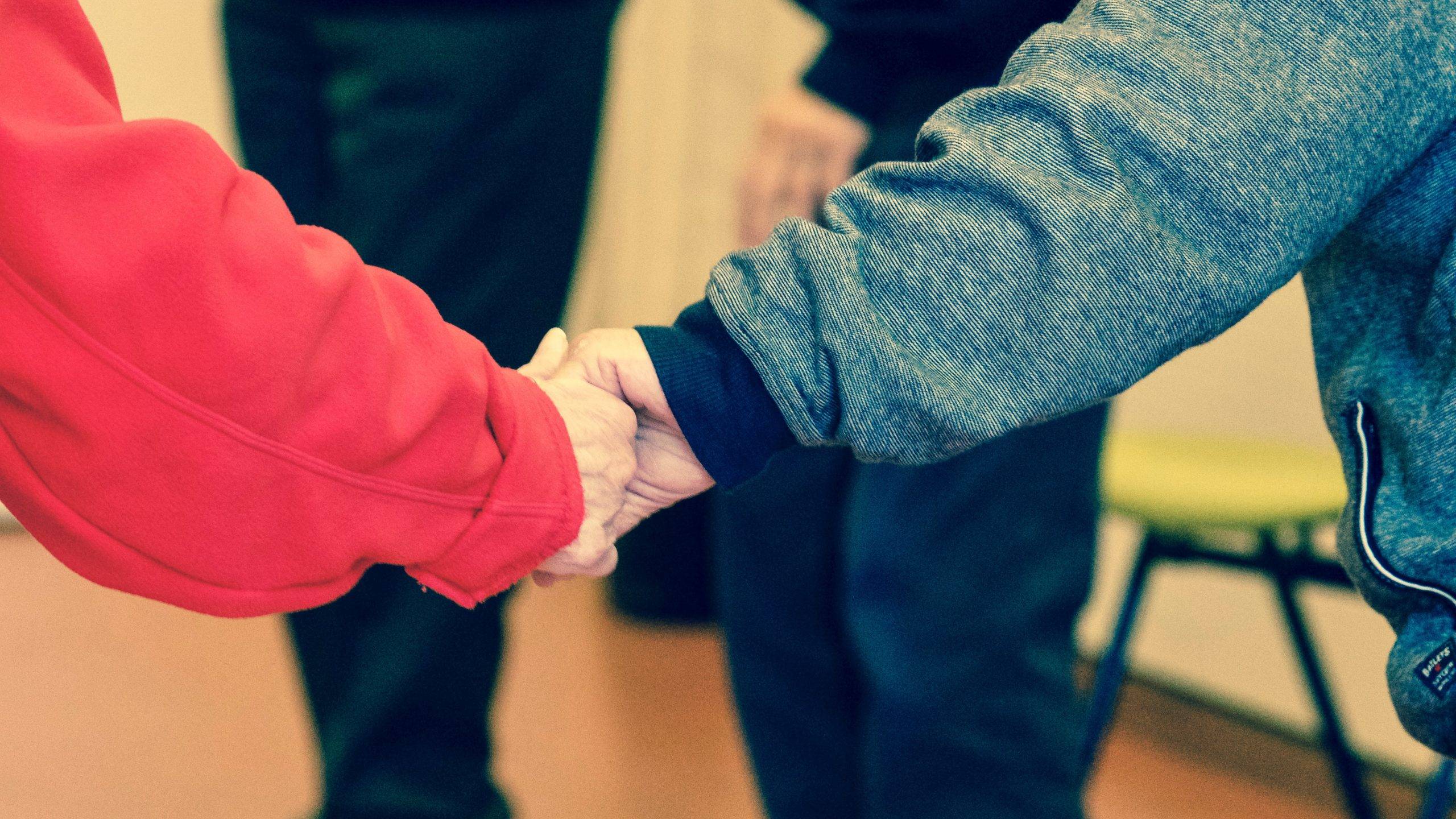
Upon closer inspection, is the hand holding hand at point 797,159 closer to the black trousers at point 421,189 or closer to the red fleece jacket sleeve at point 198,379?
the black trousers at point 421,189

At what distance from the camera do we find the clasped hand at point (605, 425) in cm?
46

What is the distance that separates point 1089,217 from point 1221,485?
0.79m

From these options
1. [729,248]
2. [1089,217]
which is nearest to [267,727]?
[1089,217]

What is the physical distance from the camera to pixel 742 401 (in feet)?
1.46

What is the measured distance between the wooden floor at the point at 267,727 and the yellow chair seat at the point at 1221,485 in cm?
48

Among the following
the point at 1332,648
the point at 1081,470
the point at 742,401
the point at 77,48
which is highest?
the point at 77,48

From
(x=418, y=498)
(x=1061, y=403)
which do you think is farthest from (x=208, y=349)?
(x=1061, y=403)

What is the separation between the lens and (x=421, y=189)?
2.43ft

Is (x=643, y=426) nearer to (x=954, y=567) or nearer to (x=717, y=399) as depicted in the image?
(x=717, y=399)

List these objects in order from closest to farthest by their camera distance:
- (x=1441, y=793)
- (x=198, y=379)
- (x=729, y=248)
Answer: (x=198, y=379) → (x=1441, y=793) → (x=729, y=248)

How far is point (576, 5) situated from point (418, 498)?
18.7 inches

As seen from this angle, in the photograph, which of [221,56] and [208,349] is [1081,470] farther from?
[221,56]

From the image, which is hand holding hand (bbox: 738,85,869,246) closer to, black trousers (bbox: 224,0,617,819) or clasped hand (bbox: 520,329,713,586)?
black trousers (bbox: 224,0,617,819)

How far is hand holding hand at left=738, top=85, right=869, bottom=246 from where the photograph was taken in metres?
0.81
